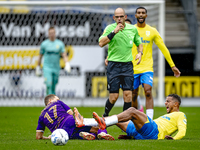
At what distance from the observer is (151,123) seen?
4.69 meters

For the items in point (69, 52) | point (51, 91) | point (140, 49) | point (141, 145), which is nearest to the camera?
point (141, 145)

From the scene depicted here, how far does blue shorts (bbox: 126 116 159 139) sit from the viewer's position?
4.68 m

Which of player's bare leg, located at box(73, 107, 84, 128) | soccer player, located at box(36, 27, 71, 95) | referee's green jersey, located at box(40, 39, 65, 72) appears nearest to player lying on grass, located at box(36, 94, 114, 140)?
player's bare leg, located at box(73, 107, 84, 128)

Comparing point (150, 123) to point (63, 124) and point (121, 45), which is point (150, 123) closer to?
point (63, 124)

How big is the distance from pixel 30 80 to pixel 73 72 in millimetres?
1810

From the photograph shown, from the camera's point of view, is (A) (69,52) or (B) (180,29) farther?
(B) (180,29)

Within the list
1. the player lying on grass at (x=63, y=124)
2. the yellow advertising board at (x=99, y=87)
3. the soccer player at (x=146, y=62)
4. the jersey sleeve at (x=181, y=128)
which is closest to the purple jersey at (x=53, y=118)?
the player lying on grass at (x=63, y=124)

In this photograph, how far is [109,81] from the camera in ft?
19.8

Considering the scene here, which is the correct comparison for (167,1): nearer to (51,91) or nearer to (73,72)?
(73,72)

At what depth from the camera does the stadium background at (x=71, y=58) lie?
13883 mm

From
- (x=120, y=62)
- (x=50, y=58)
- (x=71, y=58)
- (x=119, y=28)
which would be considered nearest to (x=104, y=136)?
(x=120, y=62)

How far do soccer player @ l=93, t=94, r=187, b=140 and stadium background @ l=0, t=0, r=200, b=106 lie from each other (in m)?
8.98

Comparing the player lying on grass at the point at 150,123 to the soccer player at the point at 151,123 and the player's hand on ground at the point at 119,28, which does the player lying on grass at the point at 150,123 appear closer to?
the soccer player at the point at 151,123

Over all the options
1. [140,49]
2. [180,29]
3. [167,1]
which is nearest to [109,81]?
[140,49]
